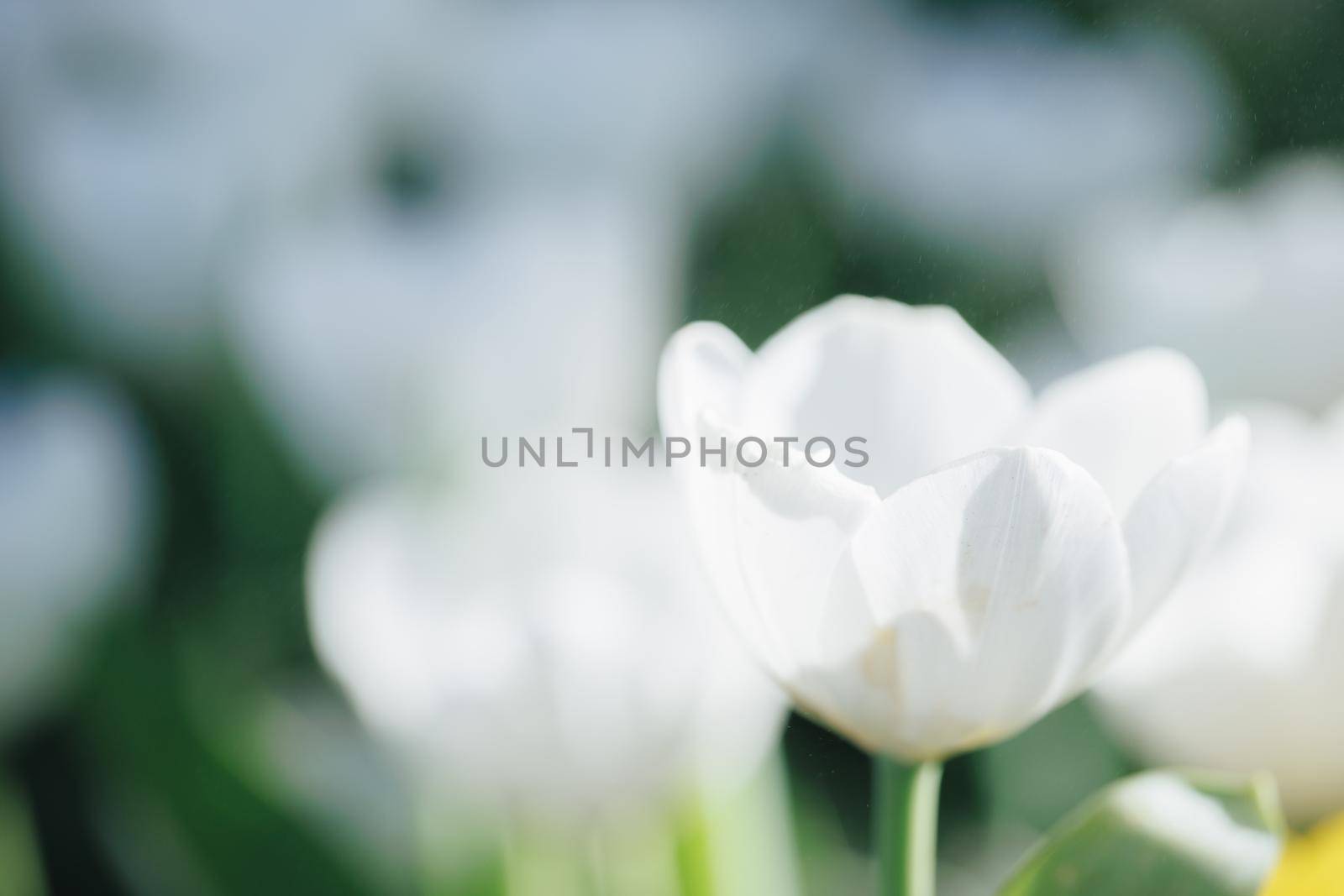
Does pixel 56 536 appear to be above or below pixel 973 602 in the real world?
below

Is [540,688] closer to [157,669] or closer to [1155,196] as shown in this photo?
[157,669]

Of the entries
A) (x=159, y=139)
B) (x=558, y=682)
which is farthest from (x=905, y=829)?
(x=159, y=139)

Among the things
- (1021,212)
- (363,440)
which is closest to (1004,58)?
(1021,212)

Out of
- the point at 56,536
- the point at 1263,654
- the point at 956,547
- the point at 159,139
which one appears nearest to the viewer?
the point at 956,547

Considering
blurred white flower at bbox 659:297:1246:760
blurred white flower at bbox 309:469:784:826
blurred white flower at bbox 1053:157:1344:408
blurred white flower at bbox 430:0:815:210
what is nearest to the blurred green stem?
blurred white flower at bbox 309:469:784:826

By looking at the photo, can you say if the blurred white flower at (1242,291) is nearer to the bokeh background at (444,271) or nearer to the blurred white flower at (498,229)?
the bokeh background at (444,271)

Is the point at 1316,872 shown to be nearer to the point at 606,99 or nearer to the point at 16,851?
the point at 16,851

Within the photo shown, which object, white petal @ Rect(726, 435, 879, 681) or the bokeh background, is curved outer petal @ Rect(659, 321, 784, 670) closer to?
white petal @ Rect(726, 435, 879, 681)
